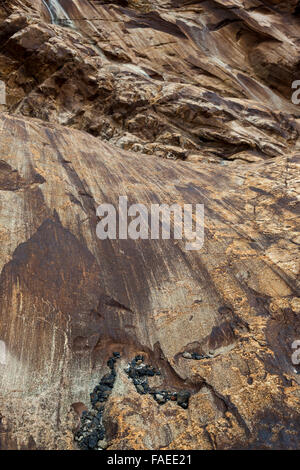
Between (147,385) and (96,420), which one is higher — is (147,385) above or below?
above

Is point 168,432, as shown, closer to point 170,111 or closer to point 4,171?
point 4,171

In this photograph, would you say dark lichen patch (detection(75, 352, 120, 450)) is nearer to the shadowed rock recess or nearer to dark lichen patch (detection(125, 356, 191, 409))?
the shadowed rock recess

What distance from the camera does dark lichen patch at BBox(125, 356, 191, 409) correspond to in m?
4.55

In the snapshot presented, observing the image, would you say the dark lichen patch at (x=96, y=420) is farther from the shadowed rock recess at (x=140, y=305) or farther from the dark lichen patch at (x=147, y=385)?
the dark lichen patch at (x=147, y=385)

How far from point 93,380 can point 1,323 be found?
1475 millimetres

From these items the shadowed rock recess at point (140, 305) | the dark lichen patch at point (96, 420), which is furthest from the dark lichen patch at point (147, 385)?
the dark lichen patch at point (96, 420)

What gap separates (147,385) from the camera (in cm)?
470

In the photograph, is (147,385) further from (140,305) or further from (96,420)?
(140,305)

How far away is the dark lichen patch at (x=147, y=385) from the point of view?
4.55 metres

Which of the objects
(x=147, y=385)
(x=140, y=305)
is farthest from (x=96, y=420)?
(x=140, y=305)

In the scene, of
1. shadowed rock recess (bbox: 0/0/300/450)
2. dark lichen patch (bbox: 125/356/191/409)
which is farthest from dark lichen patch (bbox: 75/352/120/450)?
dark lichen patch (bbox: 125/356/191/409)

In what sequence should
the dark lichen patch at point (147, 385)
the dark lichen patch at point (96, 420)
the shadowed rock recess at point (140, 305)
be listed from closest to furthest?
the dark lichen patch at point (96, 420) < the shadowed rock recess at point (140, 305) < the dark lichen patch at point (147, 385)

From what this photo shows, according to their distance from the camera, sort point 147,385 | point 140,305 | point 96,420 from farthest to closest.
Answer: point 140,305, point 147,385, point 96,420
